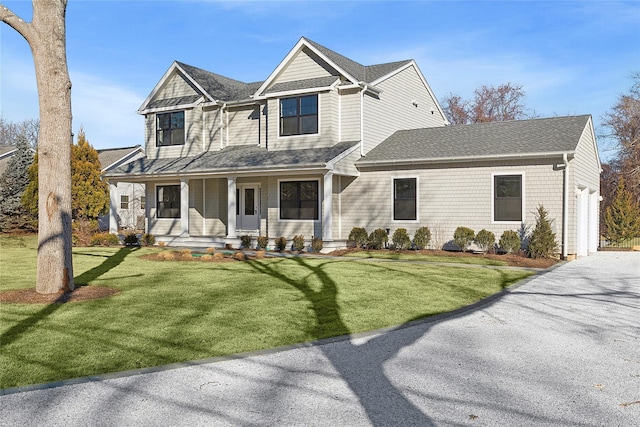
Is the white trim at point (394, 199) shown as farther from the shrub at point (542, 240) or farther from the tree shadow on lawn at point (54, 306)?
the tree shadow on lawn at point (54, 306)

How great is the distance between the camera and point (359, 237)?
1920 centimetres

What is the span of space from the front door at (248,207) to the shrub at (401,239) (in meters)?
6.64

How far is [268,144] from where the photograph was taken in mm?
21359

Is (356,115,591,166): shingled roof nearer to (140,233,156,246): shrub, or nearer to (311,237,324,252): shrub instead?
(311,237,324,252): shrub

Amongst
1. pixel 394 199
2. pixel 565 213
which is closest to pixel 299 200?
pixel 394 199

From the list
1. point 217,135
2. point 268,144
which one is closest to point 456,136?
point 268,144

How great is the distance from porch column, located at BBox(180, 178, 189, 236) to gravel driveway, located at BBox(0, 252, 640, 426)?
1639cm

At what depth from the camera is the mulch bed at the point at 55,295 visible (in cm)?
871

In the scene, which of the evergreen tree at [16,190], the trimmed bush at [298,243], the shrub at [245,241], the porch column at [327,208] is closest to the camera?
the porch column at [327,208]

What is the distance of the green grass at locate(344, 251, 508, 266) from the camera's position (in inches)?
601

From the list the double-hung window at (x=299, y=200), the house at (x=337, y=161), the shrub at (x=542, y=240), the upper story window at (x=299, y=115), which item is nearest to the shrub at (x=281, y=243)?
the house at (x=337, y=161)

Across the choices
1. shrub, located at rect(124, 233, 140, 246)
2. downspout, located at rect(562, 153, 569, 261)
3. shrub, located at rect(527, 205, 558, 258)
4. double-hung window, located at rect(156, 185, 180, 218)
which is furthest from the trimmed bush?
Answer: downspout, located at rect(562, 153, 569, 261)

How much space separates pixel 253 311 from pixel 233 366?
9.16ft

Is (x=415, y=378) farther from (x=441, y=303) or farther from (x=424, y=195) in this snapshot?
(x=424, y=195)
